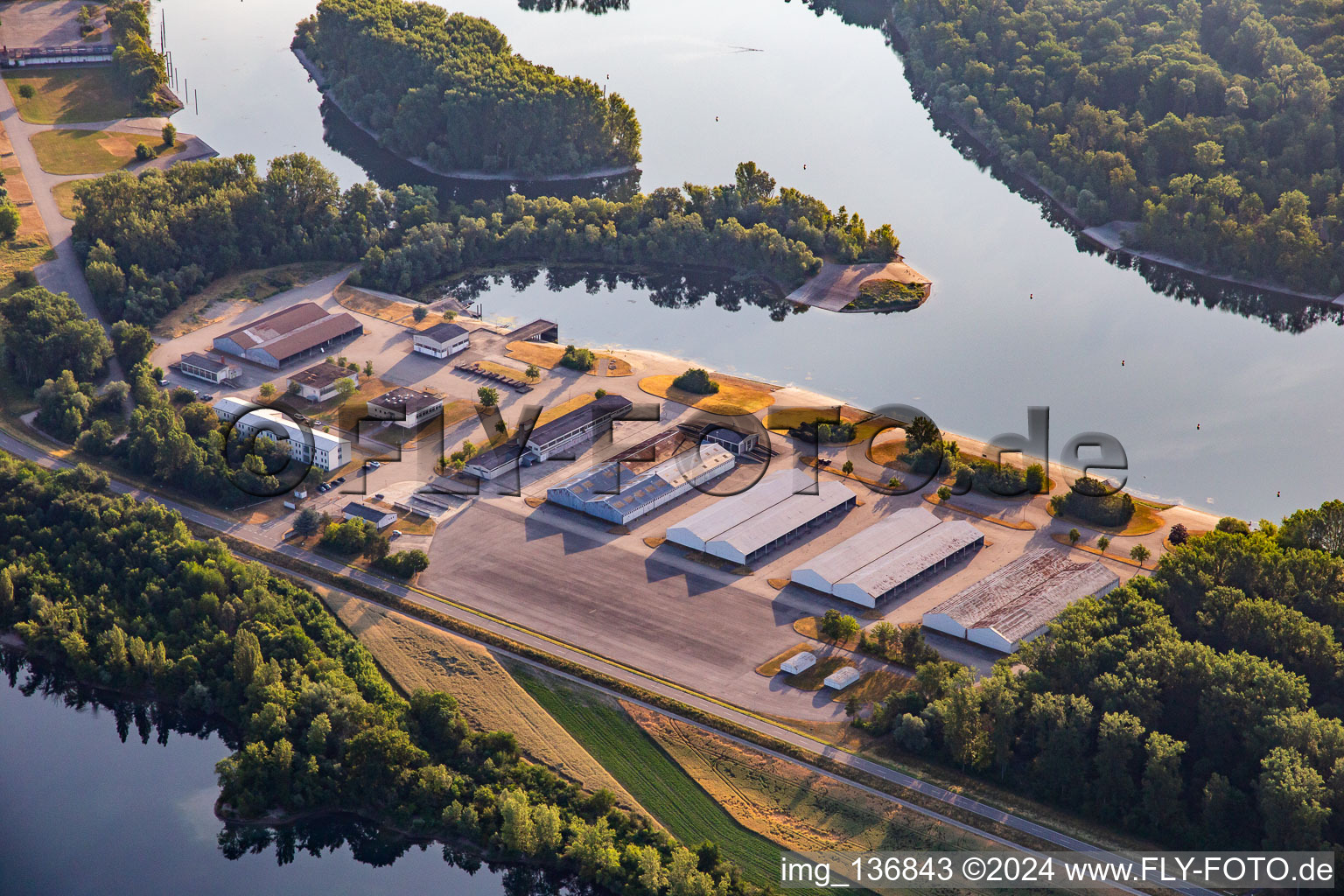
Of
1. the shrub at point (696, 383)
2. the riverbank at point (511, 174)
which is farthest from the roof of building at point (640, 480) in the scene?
the riverbank at point (511, 174)

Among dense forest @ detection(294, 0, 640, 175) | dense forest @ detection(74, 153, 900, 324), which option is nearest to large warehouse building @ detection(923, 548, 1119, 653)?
dense forest @ detection(74, 153, 900, 324)

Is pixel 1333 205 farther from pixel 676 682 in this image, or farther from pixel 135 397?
pixel 135 397

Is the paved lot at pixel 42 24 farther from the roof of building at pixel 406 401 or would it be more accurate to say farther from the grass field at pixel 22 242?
the roof of building at pixel 406 401

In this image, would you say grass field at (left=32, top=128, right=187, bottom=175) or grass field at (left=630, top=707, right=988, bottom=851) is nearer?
grass field at (left=630, top=707, right=988, bottom=851)

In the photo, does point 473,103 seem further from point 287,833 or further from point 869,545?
point 287,833

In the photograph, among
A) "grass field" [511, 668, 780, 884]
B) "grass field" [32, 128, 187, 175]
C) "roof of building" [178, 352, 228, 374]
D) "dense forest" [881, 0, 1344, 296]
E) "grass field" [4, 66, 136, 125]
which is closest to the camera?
"grass field" [511, 668, 780, 884]

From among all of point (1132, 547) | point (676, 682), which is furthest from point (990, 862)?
point (1132, 547)

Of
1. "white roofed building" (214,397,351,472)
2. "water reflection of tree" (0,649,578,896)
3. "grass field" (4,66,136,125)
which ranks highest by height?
"grass field" (4,66,136,125)

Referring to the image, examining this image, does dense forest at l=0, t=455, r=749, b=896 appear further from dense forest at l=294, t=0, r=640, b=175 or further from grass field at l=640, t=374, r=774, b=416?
dense forest at l=294, t=0, r=640, b=175
